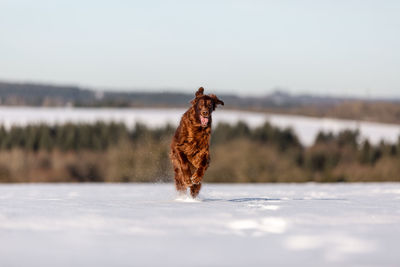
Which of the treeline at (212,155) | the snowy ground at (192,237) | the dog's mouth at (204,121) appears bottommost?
the treeline at (212,155)

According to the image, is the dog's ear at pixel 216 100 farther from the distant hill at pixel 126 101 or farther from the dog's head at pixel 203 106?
the distant hill at pixel 126 101

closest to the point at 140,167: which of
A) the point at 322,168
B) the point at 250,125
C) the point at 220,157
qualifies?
the point at 220,157

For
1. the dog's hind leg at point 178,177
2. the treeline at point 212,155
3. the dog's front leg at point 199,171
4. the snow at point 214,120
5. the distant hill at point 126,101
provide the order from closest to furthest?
the dog's front leg at point 199,171 < the dog's hind leg at point 178,177 < the treeline at point 212,155 < the snow at point 214,120 < the distant hill at point 126,101

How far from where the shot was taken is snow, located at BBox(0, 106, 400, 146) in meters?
77.8

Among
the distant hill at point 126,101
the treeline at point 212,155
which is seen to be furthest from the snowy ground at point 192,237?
the distant hill at point 126,101

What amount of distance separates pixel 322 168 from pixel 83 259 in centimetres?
6336

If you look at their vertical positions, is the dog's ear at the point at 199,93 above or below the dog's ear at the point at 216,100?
above

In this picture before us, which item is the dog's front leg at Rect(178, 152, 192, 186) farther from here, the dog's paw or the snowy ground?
the snowy ground

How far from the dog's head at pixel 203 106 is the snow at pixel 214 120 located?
2520 inches

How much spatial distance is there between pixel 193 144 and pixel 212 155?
1896 inches

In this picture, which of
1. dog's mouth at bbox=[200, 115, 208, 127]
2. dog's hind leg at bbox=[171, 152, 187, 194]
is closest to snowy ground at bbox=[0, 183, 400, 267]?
dog's mouth at bbox=[200, 115, 208, 127]

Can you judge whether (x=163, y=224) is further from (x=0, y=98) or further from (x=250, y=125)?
(x=0, y=98)

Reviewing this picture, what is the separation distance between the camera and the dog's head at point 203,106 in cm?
989

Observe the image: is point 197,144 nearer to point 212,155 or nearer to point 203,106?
point 203,106
